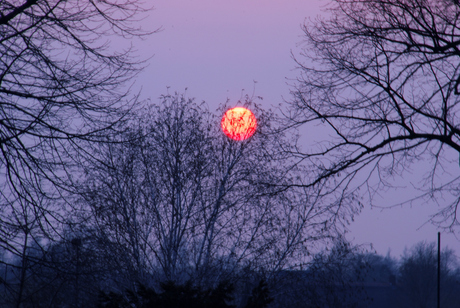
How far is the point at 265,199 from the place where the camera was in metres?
13.0

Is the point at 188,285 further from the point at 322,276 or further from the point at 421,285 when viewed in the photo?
the point at 421,285

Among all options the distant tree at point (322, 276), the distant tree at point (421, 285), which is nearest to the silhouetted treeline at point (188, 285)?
Result: the distant tree at point (322, 276)

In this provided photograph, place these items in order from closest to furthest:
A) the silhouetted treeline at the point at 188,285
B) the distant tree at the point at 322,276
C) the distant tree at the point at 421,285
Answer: the silhouetted treeline at the point at 188,285
the distant tree at the point at 322,276
the distant tree at the point at 421,285

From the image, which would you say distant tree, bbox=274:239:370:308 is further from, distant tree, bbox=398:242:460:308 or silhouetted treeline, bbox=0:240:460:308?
distant tree, bbox=398:242:460:308

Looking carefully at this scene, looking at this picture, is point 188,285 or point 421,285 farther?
point 421,285

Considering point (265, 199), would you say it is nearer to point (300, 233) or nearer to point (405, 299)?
point (300, 233)

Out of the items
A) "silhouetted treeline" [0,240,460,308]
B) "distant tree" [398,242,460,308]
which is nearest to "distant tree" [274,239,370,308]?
"silhouetted treeline" [0,240,460,308]

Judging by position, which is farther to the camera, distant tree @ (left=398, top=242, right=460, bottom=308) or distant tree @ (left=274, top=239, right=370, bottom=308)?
distant tree @ (left=398, top=242, right=460, bottom=308)

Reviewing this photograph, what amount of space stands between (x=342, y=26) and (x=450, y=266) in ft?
208

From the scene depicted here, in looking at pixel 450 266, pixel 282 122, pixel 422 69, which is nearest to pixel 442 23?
pixel 422 69

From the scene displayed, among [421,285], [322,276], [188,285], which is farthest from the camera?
[421,285]

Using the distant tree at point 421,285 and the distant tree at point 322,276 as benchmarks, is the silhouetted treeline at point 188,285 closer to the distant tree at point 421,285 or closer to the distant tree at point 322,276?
the distant tree at point 322,276

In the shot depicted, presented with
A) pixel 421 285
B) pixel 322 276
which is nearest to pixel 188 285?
pixel 322 276

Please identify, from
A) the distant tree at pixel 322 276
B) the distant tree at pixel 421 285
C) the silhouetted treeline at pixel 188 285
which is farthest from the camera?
the distant tree at pixel 421 285
